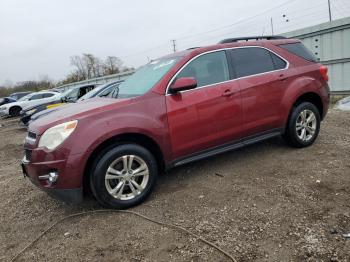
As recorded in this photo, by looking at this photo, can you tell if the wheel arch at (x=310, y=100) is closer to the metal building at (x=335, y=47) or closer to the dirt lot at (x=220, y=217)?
the dirt lot at (x=220, y=217)

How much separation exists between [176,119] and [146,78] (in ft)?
3.02

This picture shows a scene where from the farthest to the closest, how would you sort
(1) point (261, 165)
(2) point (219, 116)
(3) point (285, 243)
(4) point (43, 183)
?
(1) point (261, 165), (2) point (219, 116), (4) point (43, 183), (3) point (285, 243)

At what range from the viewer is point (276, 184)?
4.14 m

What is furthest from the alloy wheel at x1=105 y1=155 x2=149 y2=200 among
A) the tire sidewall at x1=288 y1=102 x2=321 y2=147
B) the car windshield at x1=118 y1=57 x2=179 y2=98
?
the tire sidewall at x1=288 y1=102 x2=321 y2=147

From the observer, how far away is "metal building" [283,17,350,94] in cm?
1021

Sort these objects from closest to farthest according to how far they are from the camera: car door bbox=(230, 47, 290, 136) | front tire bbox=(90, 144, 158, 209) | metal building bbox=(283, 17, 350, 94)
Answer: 1. front tire bbox=(90, 144, 158, 209)
2. car door bbox=(230, 47, 290, 136)
3. metal building bbox=(283, 17, 350, 94)

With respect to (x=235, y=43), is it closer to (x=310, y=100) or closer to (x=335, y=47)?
(x=310, y=100)

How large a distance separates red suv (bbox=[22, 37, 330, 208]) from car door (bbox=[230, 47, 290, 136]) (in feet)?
0.05

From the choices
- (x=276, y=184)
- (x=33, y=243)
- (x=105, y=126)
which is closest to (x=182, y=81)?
(x=105, y=126)

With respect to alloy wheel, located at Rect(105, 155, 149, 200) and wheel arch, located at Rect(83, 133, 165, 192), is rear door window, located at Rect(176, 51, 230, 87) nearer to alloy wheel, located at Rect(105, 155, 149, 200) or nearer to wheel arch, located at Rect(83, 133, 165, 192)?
wheel arch, located at Rect(83, 133, 165, 192)

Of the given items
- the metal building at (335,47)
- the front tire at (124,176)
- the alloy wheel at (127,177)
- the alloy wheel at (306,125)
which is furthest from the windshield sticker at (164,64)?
the metal building at (335,47)

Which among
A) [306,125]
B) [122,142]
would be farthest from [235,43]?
[122,142]

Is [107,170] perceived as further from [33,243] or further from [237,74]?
[237,74]

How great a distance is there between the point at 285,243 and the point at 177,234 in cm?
103
